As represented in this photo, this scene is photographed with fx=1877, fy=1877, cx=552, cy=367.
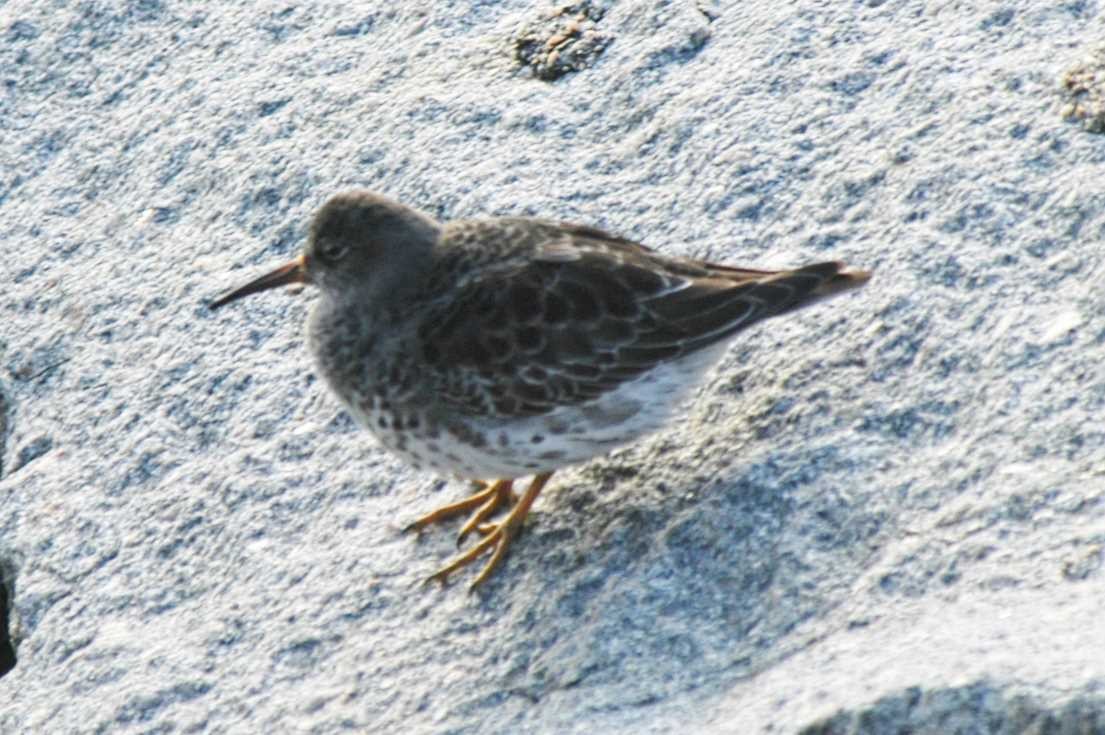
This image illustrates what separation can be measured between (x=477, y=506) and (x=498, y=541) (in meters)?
0.37

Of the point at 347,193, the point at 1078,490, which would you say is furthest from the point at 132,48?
the point at 1078,490

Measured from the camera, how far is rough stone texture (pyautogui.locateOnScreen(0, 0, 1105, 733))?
5059 millimetres

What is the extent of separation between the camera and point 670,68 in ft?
23.3

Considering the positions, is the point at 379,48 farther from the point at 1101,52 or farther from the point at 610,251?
the point at 1101,52

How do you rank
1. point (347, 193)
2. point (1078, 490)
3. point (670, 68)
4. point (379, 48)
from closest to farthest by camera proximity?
point (1078, 490) → point (347, 193) → point (670, 68) → point (379, 48)

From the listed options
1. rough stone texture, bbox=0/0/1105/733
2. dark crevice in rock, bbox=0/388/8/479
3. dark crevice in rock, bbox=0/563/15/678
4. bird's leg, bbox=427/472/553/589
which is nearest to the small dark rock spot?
rough stone texture, bbox=0/0/1105/733

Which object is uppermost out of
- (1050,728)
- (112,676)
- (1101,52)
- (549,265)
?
(1101,52)

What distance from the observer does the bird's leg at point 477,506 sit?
19.8ft

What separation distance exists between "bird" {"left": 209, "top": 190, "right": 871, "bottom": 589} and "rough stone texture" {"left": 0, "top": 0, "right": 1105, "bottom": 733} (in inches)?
10.5

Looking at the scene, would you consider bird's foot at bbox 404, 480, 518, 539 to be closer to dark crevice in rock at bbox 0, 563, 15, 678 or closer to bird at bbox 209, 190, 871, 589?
bird at bbox 209, 190, 871, 589

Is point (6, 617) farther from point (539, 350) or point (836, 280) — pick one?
point (836, 280)

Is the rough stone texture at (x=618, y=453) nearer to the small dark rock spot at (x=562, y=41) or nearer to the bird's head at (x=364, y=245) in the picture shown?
the small dark rock spot at (x=562, y=41)

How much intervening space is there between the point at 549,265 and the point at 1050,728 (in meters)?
2.21

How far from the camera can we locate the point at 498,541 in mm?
5848
